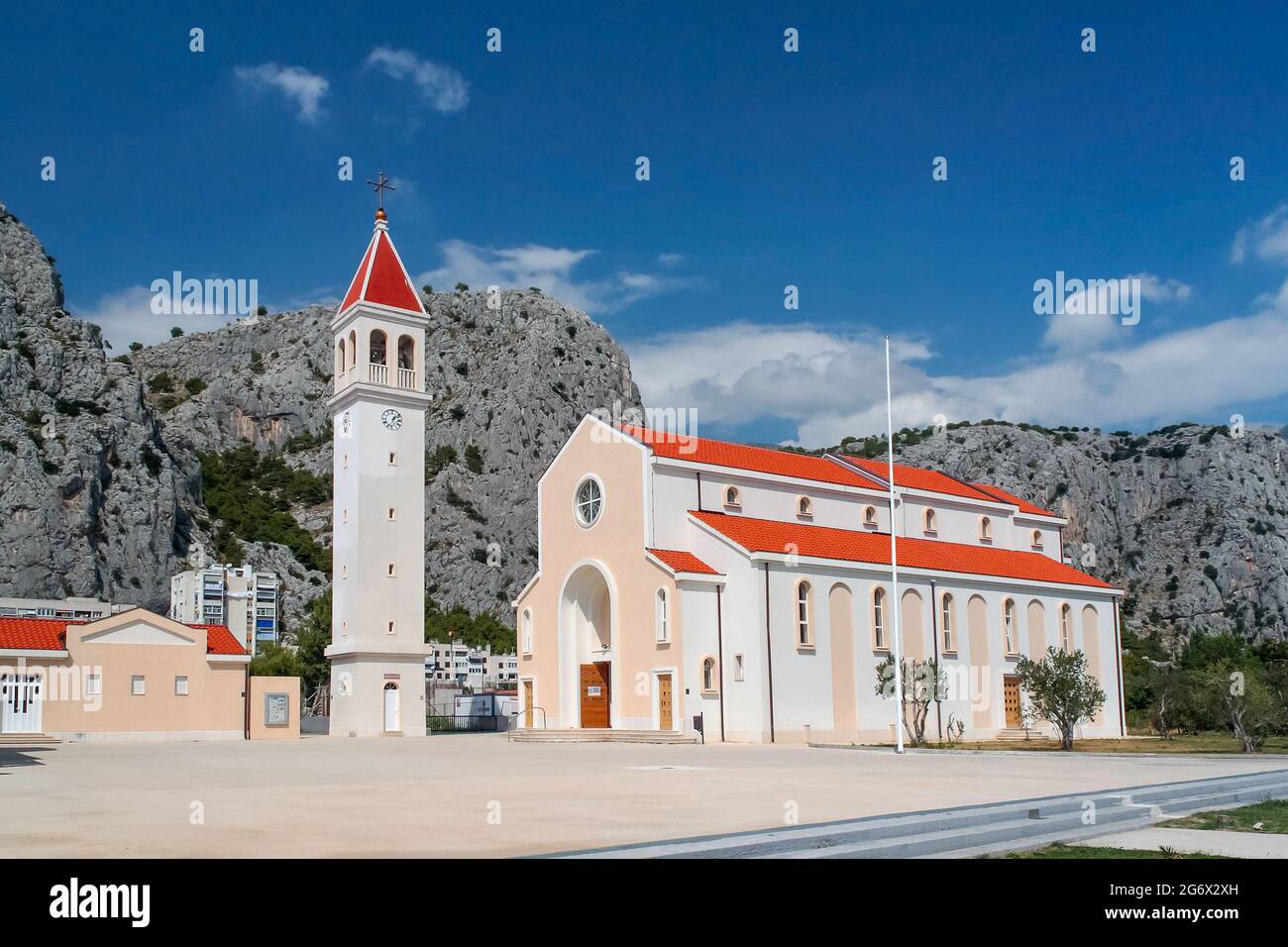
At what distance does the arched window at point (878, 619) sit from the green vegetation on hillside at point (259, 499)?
289 feet

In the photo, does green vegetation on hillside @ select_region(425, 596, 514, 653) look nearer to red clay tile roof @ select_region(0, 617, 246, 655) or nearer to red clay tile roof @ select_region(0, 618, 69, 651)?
red clay tile roof @ select_region(0, 617, 246, 655)

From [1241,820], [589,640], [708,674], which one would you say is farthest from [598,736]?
[1241,820]

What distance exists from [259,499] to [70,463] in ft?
138

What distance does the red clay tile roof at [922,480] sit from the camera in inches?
2249

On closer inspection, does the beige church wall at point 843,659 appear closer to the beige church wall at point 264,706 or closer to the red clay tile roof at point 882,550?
the red clay tile roof at point 882,550

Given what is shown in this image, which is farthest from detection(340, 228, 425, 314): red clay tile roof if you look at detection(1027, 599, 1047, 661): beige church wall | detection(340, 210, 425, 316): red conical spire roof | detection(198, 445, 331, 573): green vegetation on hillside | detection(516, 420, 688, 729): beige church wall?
detection(198, 445, 331, 573): green vegetation on hillside

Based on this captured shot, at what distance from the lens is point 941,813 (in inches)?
473

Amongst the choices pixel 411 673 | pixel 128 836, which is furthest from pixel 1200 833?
pixel 411 673

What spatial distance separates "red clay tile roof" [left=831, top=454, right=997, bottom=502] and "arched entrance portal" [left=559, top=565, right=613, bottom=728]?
15755 millimetres

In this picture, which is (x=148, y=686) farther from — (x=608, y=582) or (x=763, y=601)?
(x=763, y=601)

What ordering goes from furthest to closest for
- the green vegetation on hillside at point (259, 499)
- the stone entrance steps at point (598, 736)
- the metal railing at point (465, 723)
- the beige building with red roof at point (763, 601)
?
the green vegetation on hillside at point (259, 499) < the metal railing at point (465, 723) < the beige building with red roof at point (763, 601) < the stone entrance steps at point (598, 736)

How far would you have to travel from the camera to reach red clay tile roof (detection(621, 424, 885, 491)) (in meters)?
47.9

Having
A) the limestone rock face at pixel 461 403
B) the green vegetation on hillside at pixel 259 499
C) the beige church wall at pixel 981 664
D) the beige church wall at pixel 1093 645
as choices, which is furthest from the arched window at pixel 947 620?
the green vegetation on hillside at pixel 259 499

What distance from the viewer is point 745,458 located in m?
51.1
